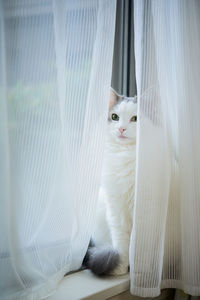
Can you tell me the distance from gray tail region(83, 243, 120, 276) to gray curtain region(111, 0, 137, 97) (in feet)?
2.29

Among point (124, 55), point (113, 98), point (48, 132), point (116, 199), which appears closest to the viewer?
point (48, 132)

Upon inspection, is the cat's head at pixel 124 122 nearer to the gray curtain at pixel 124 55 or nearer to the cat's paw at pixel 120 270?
the gray curtain at pixel 124 55

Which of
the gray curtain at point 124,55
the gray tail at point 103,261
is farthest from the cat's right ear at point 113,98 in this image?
the gray tail at point 103,261

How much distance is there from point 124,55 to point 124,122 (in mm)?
A: 395

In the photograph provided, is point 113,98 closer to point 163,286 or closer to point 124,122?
point 124,122

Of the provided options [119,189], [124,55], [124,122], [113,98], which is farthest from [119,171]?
[124,55]

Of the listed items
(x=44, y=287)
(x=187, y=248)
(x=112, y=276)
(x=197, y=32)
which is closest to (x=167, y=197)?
(x=187, y=248)

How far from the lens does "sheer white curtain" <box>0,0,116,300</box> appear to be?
0.64m

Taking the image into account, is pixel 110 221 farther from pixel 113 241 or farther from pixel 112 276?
pixel 112 276

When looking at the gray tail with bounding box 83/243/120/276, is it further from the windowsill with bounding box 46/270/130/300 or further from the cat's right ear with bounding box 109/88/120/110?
the cat's right ear with bounding box 109/88/120/110

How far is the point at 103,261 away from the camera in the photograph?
830 millimetres

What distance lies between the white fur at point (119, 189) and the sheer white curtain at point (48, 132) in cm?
11

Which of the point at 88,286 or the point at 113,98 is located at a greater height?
the point at 113,98

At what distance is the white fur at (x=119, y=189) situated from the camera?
88cm
